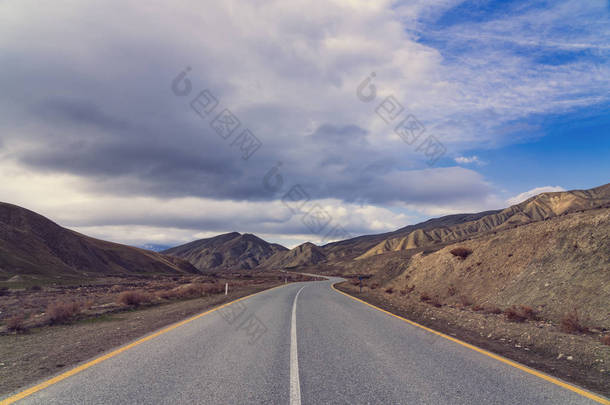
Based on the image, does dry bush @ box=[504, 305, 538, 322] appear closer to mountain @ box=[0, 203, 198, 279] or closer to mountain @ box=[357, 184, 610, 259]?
mountain @ box=[0, 203, 198, 279]

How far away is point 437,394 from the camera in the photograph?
486 centimetres

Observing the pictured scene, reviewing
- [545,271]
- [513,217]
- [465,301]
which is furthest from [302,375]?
[513,217]

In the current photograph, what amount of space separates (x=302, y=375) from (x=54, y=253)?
79.7 meters

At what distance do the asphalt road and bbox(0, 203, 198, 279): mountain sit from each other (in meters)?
49.1

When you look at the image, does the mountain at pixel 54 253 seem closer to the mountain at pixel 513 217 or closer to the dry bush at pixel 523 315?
the dry bush at pixel 523 315

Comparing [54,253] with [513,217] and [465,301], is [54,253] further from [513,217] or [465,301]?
[513,217]

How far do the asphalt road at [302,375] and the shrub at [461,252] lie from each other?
20.5m

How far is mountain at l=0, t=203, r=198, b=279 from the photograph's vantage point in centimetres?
5334

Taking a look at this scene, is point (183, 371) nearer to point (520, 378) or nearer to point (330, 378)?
point (330, 378)

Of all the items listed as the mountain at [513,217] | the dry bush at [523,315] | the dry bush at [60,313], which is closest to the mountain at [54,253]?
the dry bush at [60,313]

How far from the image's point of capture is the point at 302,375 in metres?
5.73

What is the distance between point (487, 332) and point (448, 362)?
15.6 feet

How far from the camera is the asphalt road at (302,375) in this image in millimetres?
4727

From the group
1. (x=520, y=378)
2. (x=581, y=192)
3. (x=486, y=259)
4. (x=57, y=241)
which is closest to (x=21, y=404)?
(x=520, y=378)
